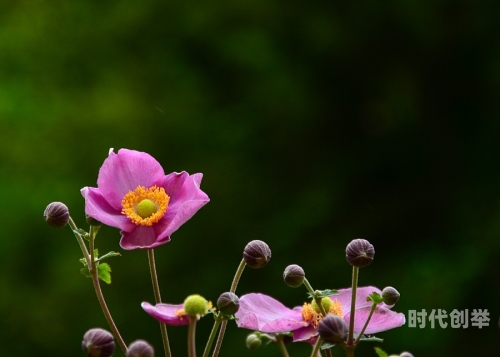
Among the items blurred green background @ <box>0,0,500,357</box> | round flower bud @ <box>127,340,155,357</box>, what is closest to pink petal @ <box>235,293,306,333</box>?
round flower bud @ <box>127,340,155,357</box>

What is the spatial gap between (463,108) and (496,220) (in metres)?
0.33

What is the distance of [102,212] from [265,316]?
136 millimetres

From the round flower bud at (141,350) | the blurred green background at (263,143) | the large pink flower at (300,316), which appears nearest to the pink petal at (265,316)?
the large pink flower at (300,316)

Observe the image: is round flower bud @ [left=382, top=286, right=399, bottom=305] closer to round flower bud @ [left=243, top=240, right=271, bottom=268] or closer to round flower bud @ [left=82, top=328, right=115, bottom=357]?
round flower bud @ [left=243, top=240, right=271, bottom=268]

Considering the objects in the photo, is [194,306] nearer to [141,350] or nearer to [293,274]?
[141,350]

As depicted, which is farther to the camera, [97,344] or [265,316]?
[265,316]

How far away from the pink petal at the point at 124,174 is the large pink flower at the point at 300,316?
115 mm

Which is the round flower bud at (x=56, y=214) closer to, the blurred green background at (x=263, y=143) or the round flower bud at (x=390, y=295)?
the round flower bud at (x=390, y=295)

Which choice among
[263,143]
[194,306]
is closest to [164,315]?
[194,306]

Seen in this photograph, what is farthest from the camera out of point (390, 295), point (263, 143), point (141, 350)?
point (263, 143)

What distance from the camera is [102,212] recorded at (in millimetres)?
538

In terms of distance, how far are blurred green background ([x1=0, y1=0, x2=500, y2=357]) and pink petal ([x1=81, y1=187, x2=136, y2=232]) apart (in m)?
1.45

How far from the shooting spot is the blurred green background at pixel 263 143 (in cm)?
204

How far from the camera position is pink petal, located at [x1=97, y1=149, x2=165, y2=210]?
22.4 inches
